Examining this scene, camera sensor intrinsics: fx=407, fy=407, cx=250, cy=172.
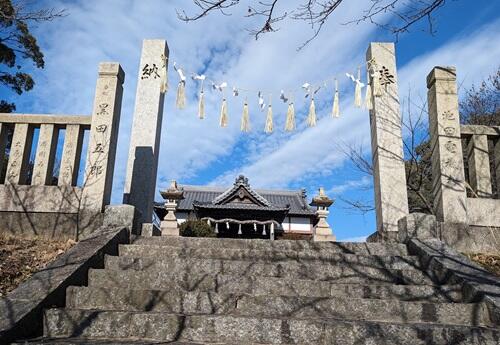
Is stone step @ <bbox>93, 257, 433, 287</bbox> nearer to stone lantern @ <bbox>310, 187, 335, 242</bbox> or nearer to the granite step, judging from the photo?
the granite step

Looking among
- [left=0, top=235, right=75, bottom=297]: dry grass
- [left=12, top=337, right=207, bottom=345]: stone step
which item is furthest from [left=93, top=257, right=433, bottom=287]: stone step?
[left=12, top=337, right=207, bottom=345]: stone step

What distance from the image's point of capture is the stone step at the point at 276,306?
357cm

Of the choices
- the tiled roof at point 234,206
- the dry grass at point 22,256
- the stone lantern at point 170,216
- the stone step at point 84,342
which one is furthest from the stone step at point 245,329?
the tiled roof at point 234,206

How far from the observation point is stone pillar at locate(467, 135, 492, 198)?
20.0 ft

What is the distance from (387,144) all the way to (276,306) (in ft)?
14.3

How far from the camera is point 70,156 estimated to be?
20.1 ft

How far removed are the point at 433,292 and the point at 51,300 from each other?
11.6ft

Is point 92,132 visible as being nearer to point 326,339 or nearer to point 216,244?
point 216,244

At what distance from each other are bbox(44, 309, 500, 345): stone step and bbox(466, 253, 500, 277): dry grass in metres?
2.26

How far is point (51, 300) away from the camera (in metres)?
3.52

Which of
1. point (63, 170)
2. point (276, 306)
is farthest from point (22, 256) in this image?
point (276, 306)

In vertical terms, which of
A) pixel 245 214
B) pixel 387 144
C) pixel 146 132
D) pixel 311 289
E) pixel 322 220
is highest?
pixel 245 214

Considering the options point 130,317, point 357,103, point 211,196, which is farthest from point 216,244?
point 211,196

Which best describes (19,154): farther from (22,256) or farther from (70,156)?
(22,256)
